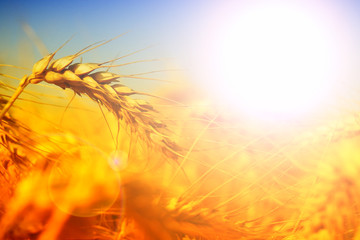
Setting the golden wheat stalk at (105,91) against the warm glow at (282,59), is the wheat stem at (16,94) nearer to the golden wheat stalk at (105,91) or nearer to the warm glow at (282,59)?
the golden wheat stalk at (105,91)

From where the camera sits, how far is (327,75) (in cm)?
86

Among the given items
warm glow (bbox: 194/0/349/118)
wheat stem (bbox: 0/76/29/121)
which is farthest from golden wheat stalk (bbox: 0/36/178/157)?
warm glow (bbox: 194/0/349/118)

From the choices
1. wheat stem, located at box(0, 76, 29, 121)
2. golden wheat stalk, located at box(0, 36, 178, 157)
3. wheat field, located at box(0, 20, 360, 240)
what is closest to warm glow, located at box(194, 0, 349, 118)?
wheat field, located at box(0, 20, 360, 240)

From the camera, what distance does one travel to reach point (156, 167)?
0.94 metres

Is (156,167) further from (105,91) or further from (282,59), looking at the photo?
(282,59)

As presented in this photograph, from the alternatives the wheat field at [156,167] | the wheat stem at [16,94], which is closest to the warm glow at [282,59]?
the wheat field at [156,167]

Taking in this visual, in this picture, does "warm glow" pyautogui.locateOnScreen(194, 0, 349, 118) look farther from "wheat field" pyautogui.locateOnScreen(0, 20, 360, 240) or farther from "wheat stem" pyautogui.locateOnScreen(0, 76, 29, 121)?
"wheat stem" pyautogui.locateOnScreen(0, 76, 29, 121)

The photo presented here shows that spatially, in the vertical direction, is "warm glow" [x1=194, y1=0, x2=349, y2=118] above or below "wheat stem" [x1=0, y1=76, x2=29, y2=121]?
above

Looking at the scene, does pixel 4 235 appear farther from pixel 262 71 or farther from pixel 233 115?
pixel 262 71

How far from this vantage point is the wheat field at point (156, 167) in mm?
804

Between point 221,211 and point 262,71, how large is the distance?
0.60m

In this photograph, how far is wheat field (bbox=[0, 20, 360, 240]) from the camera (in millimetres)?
804

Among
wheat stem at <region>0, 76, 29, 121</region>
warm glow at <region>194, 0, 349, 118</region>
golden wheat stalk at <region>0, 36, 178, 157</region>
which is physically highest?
warm glow at <region>194, 0, 349, 118</region>

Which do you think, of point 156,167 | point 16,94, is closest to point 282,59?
point 156,167
